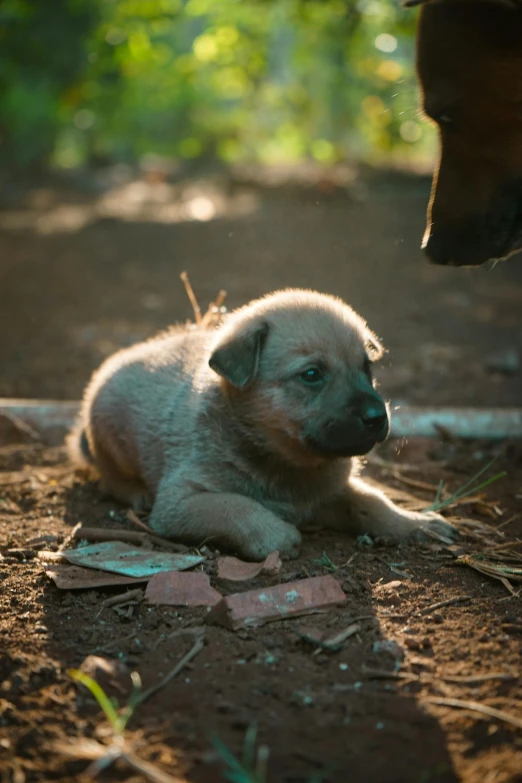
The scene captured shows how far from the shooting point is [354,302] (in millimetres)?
10148

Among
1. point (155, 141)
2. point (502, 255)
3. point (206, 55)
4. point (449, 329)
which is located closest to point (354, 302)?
point (449, 329)

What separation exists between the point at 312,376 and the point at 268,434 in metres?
0.40

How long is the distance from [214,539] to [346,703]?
1504 millimetres

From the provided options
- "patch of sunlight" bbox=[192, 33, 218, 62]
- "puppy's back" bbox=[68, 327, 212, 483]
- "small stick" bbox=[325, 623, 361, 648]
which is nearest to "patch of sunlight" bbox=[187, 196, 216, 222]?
"patch of sunlight" bbox=[192, 33, 218, 62]

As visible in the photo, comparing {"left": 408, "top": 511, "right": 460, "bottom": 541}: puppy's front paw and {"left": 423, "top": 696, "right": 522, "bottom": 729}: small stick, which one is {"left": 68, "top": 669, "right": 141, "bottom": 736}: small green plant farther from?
{"left": 408, "top": 511, "right": 460, "bottom": 541}: puppy's front paw

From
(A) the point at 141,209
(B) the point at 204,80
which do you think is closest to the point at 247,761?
(A) the point at 141,209

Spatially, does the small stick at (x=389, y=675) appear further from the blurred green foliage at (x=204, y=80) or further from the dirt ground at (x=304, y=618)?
the blurred green foliage at (x=204, y=80)

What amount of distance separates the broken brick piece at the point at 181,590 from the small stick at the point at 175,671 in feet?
1.17

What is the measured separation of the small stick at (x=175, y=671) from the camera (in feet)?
9.71

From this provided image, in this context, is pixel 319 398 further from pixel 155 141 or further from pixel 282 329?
pixel 155 141

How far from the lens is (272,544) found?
4.18 meters

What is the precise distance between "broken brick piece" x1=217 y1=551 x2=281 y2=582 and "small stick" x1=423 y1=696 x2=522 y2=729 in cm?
119

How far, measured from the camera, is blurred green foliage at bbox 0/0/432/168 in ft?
31.2

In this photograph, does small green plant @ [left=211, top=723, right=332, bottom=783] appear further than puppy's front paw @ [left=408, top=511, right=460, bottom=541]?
No
